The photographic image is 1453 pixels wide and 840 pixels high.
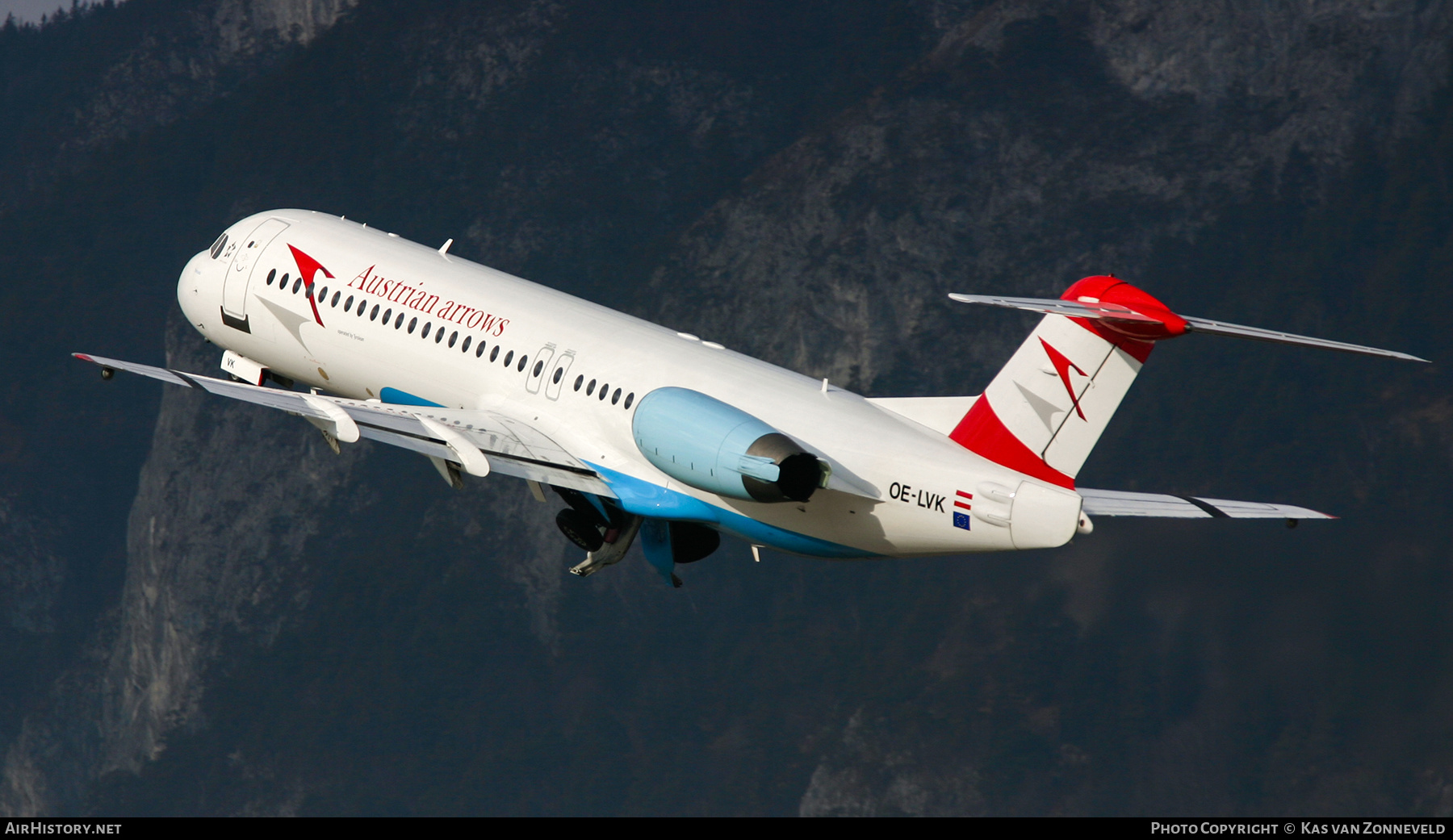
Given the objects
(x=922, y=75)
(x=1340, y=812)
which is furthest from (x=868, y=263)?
(x=1340, y=812)

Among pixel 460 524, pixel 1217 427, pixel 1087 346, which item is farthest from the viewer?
pixel 460 524

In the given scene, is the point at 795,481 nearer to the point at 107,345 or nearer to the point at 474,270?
the point at 474,270

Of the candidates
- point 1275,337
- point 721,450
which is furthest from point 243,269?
point 1275,337

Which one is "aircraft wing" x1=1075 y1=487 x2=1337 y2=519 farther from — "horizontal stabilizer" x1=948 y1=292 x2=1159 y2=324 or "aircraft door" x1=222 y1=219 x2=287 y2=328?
"aircraft door" x1=222 y1=219 x2=287 y2=328

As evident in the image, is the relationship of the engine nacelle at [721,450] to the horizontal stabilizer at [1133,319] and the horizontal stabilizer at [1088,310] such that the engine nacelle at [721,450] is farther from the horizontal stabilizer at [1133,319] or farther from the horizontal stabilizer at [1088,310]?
the horizontal stabilizer at [1133,319]

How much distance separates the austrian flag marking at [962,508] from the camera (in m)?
28.6

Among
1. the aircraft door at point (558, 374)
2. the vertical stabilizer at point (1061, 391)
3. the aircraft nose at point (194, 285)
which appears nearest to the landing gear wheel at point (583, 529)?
the aircraft door at point (558, 374)

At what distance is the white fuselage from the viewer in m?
29.4

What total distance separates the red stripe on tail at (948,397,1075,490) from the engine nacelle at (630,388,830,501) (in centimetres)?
248

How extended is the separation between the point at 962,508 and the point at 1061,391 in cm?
243

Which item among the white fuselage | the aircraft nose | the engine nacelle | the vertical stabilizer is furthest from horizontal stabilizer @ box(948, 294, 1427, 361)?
the aircraft nose

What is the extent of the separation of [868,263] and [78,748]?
293 feet

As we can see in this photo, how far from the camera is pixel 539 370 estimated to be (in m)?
33.4

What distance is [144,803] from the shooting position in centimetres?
15600
